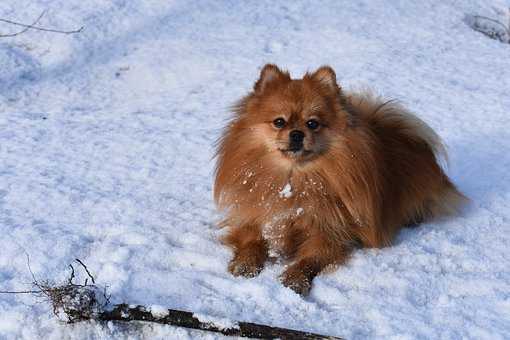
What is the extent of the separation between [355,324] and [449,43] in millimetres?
6866

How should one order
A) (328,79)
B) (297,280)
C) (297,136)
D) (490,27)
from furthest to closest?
(490,27) < (328,79) < (297,136) < (297,280)

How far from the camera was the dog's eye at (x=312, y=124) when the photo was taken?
384 centimetres

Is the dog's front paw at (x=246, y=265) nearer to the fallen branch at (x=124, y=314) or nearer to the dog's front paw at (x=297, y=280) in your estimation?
the dog's front paw at (x=297, y=280)

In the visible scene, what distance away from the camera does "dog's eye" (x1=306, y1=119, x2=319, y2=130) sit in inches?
151

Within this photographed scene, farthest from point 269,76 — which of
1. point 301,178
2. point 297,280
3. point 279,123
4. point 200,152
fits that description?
point 200,152

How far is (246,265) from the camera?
375cm

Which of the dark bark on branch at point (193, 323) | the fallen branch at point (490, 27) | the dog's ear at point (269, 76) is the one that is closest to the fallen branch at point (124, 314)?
the dark bark on branch at point (193, 323)

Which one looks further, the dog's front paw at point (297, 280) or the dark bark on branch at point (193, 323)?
the dog's front paw at point (297, 280)

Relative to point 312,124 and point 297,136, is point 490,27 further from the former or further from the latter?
point 297,136

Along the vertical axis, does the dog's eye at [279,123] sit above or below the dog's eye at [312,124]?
below

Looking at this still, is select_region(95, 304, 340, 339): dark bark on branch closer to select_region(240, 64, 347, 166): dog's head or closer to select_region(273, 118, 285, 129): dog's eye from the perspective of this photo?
select_region(240, 64, 347, 166): dog's head

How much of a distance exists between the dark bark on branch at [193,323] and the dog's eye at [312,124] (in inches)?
50.8

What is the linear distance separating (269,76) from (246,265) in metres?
1.19

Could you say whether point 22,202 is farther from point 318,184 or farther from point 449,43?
point 449,43
